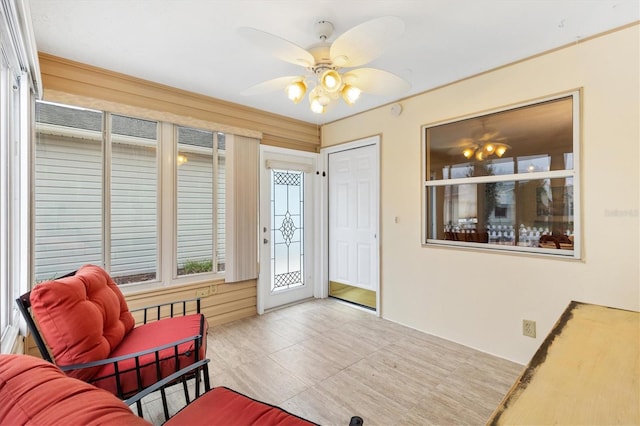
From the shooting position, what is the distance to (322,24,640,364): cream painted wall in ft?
6.68

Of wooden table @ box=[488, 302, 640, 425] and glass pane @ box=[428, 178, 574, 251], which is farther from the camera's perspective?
glass pane @ box=[428, 178, 574, 251]

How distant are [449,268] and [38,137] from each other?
387cm

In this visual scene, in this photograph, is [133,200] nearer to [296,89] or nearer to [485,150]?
[296,89]

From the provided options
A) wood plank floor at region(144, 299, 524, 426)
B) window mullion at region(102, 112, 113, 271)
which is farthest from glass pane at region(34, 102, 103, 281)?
wood plank floor at region(144, 299, 524, 426)

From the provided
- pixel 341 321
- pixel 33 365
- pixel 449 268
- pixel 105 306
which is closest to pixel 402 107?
pixel 449 268

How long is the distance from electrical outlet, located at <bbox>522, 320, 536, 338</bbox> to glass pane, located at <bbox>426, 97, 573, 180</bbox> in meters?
1.28

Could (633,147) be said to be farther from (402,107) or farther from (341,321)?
(341,321)

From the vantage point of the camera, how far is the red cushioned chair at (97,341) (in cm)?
145

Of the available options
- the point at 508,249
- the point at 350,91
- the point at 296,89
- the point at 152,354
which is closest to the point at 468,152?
the point at 508,249

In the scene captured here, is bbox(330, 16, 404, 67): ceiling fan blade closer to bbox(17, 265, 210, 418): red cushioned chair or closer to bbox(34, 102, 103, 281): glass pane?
bbox(17, 265, 210, 418): red cushioned chair

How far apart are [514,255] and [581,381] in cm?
186

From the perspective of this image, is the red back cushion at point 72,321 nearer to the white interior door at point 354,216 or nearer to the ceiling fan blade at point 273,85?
the ceiling fan blade at point 273,85

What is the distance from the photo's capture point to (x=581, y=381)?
90 cm

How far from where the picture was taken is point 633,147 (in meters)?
2.00
